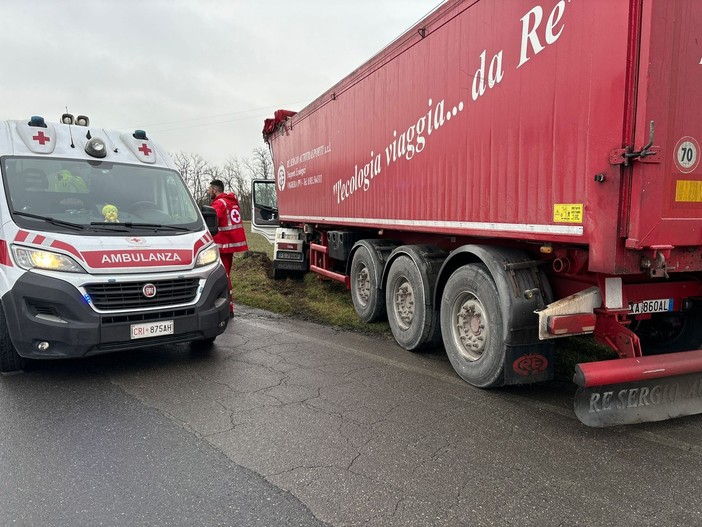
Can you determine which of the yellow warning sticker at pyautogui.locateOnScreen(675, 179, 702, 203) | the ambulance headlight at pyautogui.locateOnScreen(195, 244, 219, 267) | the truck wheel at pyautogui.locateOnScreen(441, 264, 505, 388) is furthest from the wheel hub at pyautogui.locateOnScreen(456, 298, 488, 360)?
the ambulance headlight at pyautogui.locateOnScreen(195, 244, 219, 267)

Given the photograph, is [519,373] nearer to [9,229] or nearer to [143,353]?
[143,353]

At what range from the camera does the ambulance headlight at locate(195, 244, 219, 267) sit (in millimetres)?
4797

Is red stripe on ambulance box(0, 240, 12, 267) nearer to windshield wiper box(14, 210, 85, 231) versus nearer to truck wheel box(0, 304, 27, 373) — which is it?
windshield wiper box(14, 210, 85, 231)

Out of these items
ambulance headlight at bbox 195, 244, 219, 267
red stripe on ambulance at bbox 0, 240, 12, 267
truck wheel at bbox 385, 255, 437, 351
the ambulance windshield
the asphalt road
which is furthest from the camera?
truck wheel at bbox 385, 255, 437, 351

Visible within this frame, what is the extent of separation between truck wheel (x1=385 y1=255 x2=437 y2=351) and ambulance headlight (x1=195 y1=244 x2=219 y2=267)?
6.84ft

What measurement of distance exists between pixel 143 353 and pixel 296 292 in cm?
399

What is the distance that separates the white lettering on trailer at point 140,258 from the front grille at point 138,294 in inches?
8.1

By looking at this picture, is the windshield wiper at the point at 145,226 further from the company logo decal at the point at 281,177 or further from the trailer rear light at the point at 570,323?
the company logo decal at the point at 281,177

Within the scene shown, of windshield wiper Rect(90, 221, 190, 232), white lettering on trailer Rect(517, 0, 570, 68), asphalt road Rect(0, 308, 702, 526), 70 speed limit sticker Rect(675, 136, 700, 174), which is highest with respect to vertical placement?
white lettering on trailer Rect(517, 0, 570, 68)

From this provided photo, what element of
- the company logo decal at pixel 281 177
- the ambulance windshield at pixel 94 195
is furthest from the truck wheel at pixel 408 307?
the company logo decal at pixel 281 177

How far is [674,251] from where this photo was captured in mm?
3180

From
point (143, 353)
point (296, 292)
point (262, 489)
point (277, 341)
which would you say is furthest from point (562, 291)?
point (296, 292)

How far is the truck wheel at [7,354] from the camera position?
166 inches

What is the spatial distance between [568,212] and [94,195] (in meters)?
4.38
